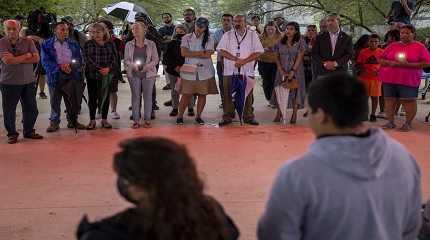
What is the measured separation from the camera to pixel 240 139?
7.59 meters

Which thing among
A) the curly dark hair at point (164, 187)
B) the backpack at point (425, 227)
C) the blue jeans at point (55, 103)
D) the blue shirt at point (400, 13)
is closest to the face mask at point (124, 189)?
the curly dark hair at point (164, 187)

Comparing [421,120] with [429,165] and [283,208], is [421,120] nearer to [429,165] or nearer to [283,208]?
[429,165]

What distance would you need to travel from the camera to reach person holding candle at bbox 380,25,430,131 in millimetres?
7910

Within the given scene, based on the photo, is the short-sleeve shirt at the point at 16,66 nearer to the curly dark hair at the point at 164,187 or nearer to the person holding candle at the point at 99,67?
the person holding candle at the point at 99,67

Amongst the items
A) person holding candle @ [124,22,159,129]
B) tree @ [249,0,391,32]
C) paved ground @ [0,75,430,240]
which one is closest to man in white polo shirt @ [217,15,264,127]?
paved ground @ [0,75,430,240]

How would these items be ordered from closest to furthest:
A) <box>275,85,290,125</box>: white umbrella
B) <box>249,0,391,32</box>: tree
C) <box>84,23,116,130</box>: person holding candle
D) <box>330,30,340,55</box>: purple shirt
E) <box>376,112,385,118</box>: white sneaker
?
<box>84,23,116,130</box>: person holding candle < <box>330,30,340,55</box>: purple shirt < <box>275,85,290,125</box>: white umbrella < <box>376,112,385,118</box>: white sneaker < <box>249,0,391,32</box>: tree

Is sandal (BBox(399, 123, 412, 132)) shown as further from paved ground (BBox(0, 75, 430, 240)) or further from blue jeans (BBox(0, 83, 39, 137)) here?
blue jeans (BBox(0, 83, 39, 137))

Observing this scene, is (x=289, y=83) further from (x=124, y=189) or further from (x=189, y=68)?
(x=124, y=189)

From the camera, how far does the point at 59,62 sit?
7.90 metres

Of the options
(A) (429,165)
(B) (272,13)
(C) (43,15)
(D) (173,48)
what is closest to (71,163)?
(D) (173,48)

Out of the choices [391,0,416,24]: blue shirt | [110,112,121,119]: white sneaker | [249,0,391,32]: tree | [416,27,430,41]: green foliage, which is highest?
[249,0,391,32]: tree

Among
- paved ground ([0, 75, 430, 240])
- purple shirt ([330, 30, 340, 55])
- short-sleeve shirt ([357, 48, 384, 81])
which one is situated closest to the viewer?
paved ground ([0, 75, 430, 240])

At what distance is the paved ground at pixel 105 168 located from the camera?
4613mm

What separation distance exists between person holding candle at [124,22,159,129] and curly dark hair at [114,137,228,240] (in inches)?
262
